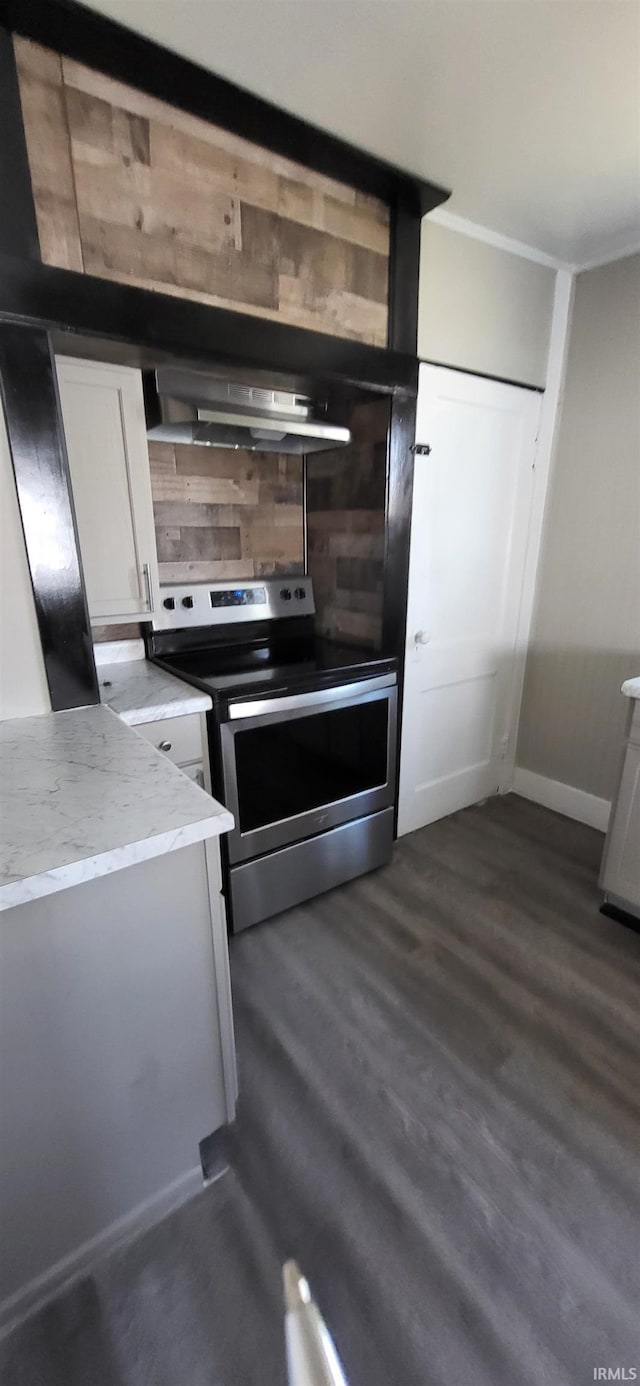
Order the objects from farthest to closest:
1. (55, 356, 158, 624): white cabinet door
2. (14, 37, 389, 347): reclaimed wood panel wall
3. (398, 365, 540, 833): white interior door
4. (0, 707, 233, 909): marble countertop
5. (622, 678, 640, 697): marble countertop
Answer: (398, 365, 540, 833): white interior door < (622, 678, 640, 697): marble countertop < (55, 356, 158, 624): white cabinet door < (14, 37, 389, 347): reclaimed wood panel wall < (0, 707, 233, 909): marble countertop

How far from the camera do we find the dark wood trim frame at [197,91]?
120cm

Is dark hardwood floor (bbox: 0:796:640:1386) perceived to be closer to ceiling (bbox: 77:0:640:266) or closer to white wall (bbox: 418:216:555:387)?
white wall (bbox: 418:216:555:387)

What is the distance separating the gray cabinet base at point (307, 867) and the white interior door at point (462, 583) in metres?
0.31

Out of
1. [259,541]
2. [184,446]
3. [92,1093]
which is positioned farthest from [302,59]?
[92,1093]

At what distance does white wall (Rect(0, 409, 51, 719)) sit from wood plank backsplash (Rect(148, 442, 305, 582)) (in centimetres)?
74

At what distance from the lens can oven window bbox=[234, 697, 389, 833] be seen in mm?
1851

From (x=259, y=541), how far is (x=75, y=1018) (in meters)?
1.85

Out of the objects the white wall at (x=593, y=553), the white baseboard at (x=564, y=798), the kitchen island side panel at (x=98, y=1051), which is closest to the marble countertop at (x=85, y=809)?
the kitchen island side panel at (x=98, y=1051)

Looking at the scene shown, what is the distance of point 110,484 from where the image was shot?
170 cm

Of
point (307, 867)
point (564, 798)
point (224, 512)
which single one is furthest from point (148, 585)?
point (564, 798)

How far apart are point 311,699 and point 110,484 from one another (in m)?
0.91

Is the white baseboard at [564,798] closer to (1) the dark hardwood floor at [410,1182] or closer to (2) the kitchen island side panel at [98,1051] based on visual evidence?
(1) the dark hardwood floor at [410,1182]

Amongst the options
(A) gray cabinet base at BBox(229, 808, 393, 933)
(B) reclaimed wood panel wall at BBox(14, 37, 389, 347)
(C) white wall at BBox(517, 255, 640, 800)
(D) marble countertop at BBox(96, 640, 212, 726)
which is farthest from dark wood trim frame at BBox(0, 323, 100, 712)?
(C) white wall at BBox(517, 255, 640, 800)

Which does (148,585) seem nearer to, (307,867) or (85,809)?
(85,809)
